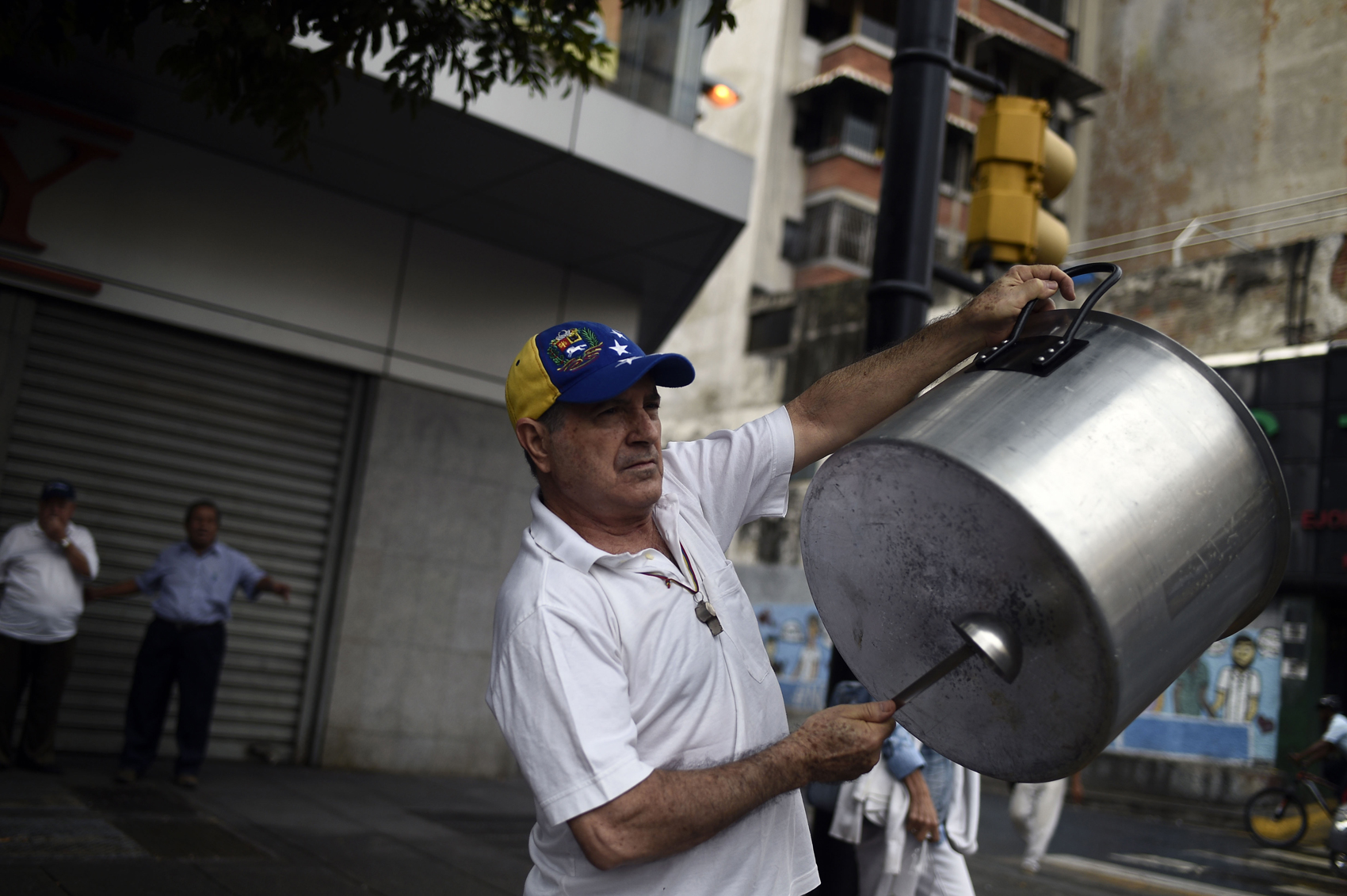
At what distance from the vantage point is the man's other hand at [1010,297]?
1982mm

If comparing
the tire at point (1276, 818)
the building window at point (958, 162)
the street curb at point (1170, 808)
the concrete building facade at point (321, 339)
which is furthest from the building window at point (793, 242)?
the concrete building facade at point (321, 339)

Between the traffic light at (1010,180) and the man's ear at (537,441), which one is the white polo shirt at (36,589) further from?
the man's ear at (537,441)

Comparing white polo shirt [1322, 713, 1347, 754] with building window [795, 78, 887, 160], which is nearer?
white polo shirt [1322, 713, 1347, 754]

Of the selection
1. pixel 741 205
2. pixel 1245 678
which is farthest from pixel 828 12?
pixel 741 205

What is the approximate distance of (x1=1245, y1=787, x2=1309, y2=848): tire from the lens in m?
11.5

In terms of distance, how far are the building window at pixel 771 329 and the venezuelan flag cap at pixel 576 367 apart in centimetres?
2106

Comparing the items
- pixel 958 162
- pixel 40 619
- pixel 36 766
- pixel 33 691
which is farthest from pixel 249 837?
pixel 958 162

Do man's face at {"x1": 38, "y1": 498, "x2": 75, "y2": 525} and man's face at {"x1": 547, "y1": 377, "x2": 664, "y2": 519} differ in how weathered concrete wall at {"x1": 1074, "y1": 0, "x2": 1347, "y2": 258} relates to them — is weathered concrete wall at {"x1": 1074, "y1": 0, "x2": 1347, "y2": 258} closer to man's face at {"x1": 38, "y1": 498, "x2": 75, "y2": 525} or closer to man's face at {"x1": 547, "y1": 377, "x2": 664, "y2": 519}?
man's face at {"x1": 38, "y1": 498, "x2": 75, "y2": 525}

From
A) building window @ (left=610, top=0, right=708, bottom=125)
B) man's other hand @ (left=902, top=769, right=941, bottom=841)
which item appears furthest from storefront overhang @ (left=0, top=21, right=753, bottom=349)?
man's other hand @ (left=902, top=769, right=941, bottom=841)

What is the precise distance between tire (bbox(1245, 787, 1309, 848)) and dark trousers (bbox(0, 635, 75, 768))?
11.3 m

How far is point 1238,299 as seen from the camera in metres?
15.5

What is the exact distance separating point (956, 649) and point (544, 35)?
13.8ft

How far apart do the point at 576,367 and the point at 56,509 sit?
5.99 meters

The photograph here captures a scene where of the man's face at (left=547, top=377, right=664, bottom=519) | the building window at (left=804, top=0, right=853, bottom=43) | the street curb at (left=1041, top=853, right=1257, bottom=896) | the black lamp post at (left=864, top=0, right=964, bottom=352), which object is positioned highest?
the building window at (left=804, top=0, right=853, bottom=43)
